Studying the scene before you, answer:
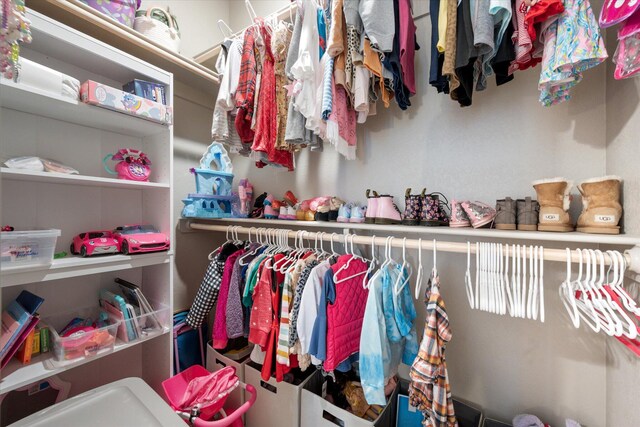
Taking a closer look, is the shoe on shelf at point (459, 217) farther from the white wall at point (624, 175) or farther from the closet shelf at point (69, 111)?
the closet shelf at point (69, 111)

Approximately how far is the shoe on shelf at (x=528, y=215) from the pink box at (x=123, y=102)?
1692mm

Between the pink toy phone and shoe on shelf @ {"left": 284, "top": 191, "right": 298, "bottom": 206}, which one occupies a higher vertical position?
the pink toy phone

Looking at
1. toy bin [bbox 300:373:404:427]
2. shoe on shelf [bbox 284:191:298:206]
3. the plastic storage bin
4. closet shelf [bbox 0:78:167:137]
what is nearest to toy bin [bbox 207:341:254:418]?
the plastic storage bin

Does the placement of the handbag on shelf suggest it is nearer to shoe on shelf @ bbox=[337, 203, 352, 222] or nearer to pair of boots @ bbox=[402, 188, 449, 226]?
shoe on shelf @ bbox=[337, 203, 352, 222]

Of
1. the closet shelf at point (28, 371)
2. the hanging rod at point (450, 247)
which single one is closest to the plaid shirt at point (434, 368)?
the hanging rod at point (450, 247)

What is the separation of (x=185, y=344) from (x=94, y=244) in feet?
3.24

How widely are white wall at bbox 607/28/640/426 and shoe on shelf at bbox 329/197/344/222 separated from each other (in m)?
1.10

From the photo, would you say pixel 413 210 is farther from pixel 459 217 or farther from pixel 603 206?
pixel 603 206

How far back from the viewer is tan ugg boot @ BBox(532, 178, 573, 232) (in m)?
0.93

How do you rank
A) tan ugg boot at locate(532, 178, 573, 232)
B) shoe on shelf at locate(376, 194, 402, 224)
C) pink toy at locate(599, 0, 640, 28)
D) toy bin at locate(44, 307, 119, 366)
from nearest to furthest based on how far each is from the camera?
pink toy at locate(599, 0, 640, 28) → tan ugg boot at locate(532, 178, 573, 232) → toy bin at locate(44, 307, 119, 366) → shoe on shelf at locate(376, 194, 402, 224)

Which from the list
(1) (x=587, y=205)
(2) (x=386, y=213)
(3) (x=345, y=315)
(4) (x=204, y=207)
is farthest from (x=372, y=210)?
(4) (x=204, y=207)

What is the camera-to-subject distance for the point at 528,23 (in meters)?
0.83

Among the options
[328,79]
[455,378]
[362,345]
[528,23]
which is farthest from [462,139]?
[455,378]

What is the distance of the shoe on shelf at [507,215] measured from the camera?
1019mm
